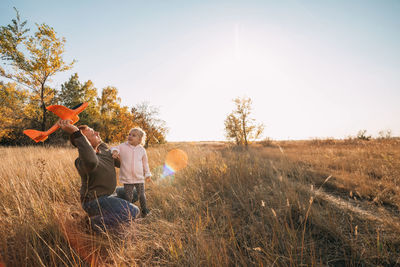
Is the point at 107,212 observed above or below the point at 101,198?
below

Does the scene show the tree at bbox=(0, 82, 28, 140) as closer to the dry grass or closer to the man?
the dry grass

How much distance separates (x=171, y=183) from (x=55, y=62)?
15.5m

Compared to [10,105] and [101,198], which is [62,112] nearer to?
[101,198]

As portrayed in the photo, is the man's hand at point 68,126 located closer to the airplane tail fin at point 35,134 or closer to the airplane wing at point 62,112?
the airplane wing at point 62,112

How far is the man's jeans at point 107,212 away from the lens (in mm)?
2064

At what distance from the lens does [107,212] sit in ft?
6.90

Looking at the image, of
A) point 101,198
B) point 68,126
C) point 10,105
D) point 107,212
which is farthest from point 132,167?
point 10,105

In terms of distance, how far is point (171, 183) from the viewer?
414 centimetres

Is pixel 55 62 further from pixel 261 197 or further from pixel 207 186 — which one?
pixel 261 197

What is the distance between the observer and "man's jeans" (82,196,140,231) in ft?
6.77

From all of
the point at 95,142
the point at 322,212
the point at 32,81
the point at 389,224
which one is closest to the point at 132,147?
the point at 95,142

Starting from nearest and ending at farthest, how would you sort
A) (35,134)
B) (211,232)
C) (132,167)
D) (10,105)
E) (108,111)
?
(35,134)
(211,232)
(132,167)
(10,105)
(108,111)

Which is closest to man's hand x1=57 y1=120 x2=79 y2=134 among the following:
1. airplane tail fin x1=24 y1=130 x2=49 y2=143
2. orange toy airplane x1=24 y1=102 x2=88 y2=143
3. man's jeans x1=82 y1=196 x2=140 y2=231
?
orange toy airplane x1=24 y1=102 x2=88 y2=143

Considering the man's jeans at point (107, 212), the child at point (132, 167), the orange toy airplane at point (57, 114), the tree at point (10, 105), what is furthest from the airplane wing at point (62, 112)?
the tree at point (10, 105)
